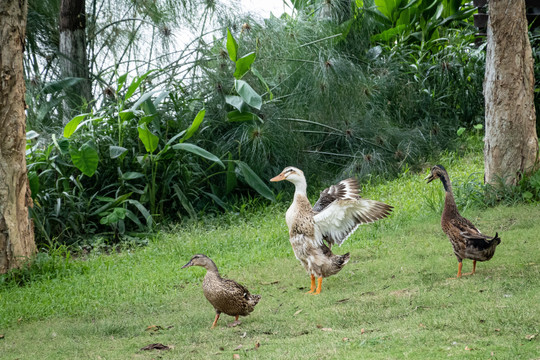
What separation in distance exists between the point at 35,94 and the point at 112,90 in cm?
126

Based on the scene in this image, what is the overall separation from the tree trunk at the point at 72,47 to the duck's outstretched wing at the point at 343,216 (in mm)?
6069

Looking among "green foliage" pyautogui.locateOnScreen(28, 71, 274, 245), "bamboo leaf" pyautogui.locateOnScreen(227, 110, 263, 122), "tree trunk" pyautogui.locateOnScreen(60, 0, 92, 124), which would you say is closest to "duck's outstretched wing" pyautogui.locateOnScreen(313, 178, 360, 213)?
"green foliage" pyautogui.locateOnScreen(28, 71, 274, 245)

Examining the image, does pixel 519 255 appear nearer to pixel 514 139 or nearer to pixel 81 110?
pixel 514 139

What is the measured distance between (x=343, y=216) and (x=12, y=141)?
386 centimetres

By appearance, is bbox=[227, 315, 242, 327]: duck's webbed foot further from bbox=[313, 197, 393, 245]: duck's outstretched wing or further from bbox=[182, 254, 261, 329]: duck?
bbox=[313, 197, 393, 245]: duck's outstretched wing

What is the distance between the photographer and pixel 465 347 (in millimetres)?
3836

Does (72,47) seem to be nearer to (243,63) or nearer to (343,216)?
(243,63)

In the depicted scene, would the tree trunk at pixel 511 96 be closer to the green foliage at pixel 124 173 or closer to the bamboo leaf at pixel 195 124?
the green foliage at pixel 124 173

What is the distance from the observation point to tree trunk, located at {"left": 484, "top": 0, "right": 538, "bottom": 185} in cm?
805

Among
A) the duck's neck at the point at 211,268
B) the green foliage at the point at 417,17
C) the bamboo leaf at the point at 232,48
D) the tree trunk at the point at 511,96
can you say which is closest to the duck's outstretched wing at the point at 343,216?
the duck's neck at the point at 211,268

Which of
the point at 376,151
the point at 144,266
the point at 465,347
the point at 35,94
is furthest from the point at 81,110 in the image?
the point at 465,347

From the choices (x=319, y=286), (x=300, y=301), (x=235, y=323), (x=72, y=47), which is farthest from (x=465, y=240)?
(x=72, y=47)

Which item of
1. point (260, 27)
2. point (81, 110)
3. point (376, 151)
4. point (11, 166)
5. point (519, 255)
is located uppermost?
point (260, 27)

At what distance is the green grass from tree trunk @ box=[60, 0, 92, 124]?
11.9ft
